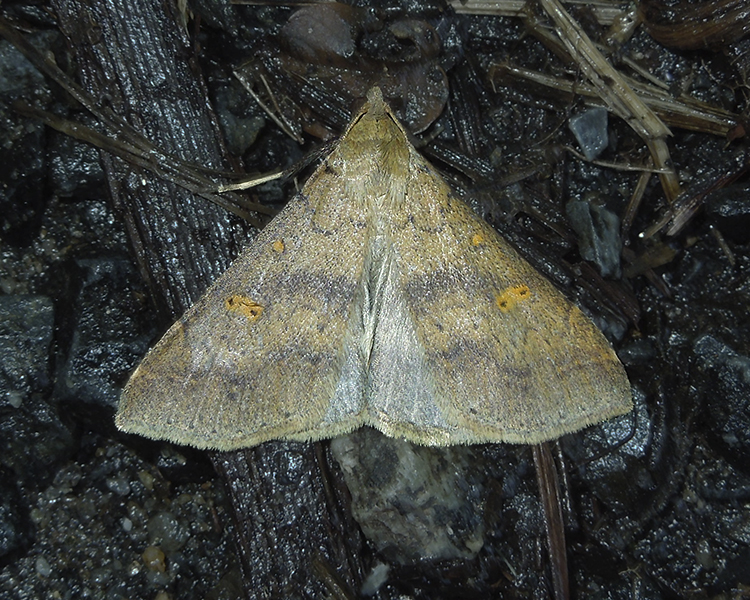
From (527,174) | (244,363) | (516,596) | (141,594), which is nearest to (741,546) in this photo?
(516,596)

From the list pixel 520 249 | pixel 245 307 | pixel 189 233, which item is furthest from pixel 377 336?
pixel 189 233

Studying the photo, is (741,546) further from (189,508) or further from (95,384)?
(95,384)

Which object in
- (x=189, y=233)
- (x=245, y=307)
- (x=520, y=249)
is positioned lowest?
(x=520, y=249)

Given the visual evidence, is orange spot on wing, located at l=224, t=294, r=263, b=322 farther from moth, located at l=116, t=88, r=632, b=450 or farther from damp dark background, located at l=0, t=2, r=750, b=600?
damp dark background, located at l=0, t=2, r=750, b=600

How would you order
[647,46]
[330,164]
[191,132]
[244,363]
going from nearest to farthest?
[244,363] < [330,164] < [191,132] < [647,46]

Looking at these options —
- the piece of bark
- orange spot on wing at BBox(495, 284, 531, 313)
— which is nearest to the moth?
orange spot on wing at BBox(495, 284, 531, 313)

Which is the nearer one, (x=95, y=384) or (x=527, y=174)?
(x=95, y=384)

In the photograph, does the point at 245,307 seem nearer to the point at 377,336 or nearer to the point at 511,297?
the point at 377,336
